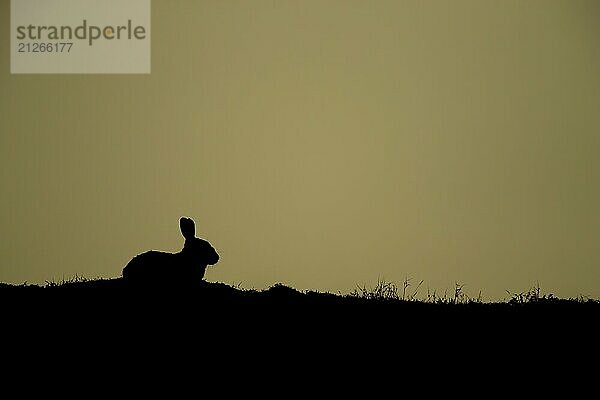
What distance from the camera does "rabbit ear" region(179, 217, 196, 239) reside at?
37.2 feet

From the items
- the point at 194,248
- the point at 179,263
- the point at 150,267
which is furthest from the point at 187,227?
the point at 150,267

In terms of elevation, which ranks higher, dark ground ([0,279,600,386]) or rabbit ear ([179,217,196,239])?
rabbit ear ([179,217,196,239])

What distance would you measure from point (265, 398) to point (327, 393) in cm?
57

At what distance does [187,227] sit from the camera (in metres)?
11.4

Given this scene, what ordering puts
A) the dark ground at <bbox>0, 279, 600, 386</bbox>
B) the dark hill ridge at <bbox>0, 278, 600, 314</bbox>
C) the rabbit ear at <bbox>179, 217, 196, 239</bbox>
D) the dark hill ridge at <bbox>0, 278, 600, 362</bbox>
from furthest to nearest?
the rabbit ear at <bbox>179, 217, 196, 239</bbox>
the dark hill ridge at <bbox>0, 278, 600, 314</bbox>
the dark hill ridge at <bbox>0, 278, 600, 362</bbox>
the dark ground at <bbox>0, 279, 600, 386</bbox>

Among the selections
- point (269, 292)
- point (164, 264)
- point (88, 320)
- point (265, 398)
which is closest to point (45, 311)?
point (88, 320)

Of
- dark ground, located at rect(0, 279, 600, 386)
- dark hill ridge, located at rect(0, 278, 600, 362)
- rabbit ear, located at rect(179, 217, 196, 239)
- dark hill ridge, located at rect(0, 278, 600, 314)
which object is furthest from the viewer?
rabbit ear, located at rect(179, 217, 196, 239)

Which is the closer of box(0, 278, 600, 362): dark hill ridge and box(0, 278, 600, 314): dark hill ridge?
box(0, 278, 600, 362): dark hill ridge

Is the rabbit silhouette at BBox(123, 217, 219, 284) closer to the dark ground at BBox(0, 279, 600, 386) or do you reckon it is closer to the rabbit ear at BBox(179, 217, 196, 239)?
the rabbit ear at BBox(179, 217, 196, 239)

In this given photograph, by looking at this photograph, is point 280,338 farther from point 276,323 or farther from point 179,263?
point 179,263

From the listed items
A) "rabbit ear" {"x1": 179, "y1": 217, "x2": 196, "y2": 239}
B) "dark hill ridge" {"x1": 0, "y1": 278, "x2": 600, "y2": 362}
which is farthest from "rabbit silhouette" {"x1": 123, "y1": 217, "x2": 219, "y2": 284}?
"dark hill ridge" {"x1": 0, "y1": 278, "x2": 600, "y2": 362}

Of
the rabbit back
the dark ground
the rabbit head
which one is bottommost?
the dark ground

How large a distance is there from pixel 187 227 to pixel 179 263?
2.27ft

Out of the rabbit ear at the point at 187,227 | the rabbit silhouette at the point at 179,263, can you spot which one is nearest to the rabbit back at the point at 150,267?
the rabbit silhouette at the point at 179,263
